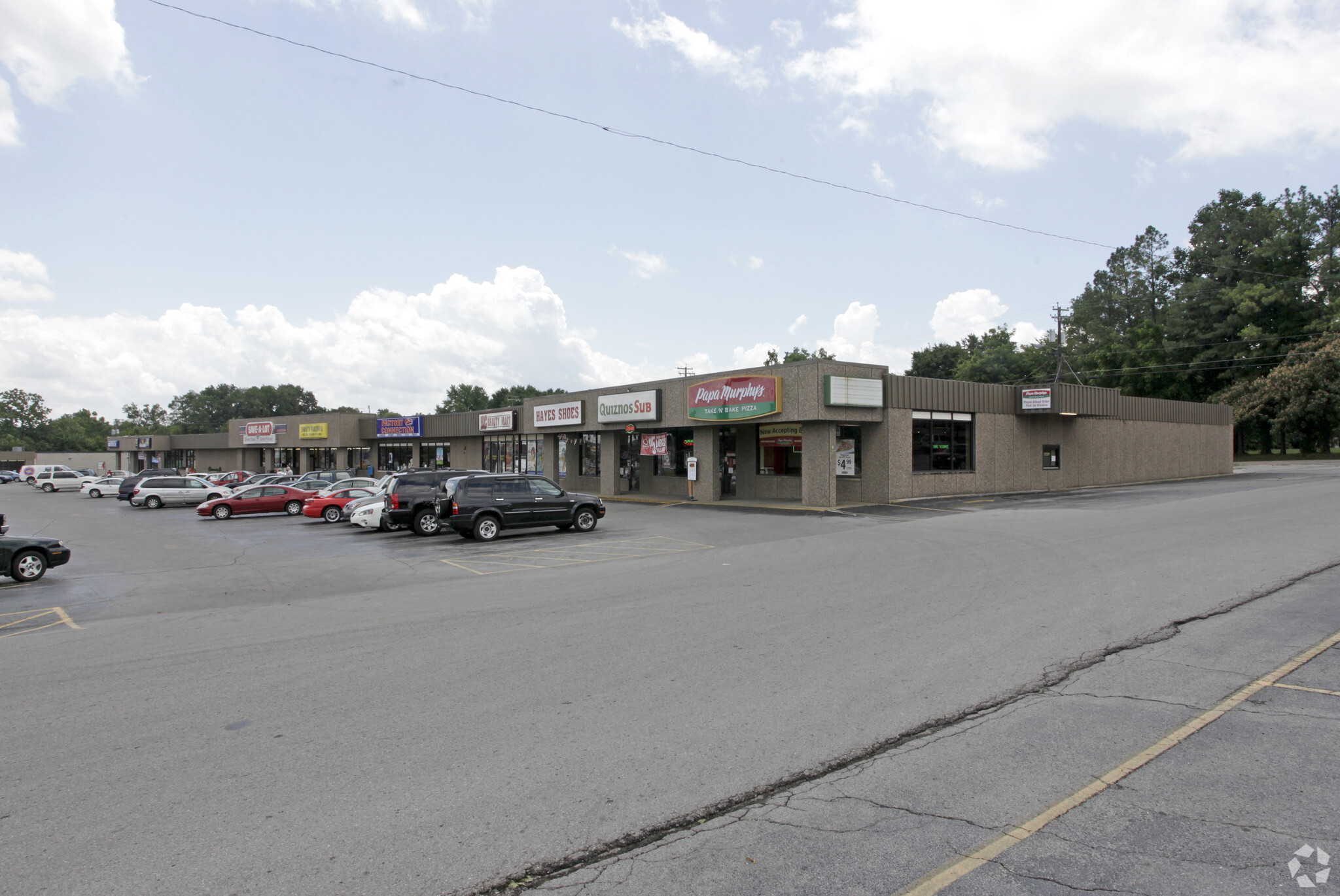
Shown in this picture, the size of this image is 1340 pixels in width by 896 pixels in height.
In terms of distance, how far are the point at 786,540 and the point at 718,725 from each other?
1137cm

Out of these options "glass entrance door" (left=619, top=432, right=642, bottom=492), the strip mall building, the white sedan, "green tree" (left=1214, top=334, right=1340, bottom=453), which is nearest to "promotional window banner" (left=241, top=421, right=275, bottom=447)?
the white sedan

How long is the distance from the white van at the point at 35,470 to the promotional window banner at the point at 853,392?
56720 millimetres

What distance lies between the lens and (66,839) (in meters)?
3.77

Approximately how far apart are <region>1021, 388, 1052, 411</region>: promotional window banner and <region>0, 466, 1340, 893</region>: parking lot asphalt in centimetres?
1897

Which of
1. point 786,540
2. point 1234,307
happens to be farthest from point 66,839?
point 1234,307

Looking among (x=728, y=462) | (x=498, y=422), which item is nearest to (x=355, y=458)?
(x=498, y=422)

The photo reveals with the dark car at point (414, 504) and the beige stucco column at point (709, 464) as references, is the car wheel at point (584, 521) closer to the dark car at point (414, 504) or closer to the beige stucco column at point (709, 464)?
the dark car at point (414, 504)

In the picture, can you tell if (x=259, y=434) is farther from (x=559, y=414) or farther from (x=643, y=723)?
(x=643, y=723)

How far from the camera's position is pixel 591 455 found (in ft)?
127

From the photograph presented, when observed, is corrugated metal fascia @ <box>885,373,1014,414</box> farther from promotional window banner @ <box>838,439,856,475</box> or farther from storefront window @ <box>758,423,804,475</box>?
storefront window @ <box>758,423,804,475</box>

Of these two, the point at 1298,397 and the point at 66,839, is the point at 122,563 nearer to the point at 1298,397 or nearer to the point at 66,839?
the point at 66,839

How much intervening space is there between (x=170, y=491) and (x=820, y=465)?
30.7 metres

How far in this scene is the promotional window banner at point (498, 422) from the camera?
139 feet

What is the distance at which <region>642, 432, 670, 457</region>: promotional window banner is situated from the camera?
3291cm
